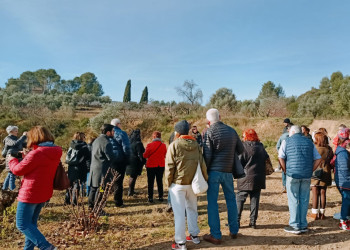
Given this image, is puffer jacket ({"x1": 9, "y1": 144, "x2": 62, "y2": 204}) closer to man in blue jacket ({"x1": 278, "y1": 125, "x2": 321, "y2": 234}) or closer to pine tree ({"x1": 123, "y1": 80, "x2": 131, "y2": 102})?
man in blue jacket ({"x1": 278, "y1": 125, "x2": 321, "y2": 234})

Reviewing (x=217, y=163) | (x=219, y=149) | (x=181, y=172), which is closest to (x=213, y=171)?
(x=217, y=163)

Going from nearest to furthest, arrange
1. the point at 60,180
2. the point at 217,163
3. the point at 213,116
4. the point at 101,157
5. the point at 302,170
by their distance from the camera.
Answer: the point at 60,180 → the point at 217,163 → the point at 213,116 → the point at 302,170 → the point at 101,157

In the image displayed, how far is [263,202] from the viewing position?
7219 millimetres

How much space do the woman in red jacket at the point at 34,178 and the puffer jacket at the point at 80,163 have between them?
2773mm

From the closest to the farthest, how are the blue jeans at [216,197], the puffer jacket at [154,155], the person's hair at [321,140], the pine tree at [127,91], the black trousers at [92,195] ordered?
1. the blue jeans at [216,197]
2. the person's hair at [321,140]
3. the black trousers at [92,195]
4. the puffer jacket at [154,155]
5. the pine tree at [127,91]

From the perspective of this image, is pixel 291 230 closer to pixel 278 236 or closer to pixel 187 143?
pixel 278 236

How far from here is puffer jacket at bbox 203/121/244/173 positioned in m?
4.16

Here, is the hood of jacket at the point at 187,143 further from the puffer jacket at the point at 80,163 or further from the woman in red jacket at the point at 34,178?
the puffer jacket at the point at 80,163

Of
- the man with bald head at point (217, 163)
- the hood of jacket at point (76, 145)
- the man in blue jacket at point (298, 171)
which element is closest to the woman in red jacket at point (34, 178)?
the man with bald head at point (217, 163)

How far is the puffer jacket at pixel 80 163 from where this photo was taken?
638 cm

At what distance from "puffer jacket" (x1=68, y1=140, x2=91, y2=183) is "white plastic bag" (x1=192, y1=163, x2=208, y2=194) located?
3.58 m

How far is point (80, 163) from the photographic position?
21.3ft

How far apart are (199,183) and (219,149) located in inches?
26.0

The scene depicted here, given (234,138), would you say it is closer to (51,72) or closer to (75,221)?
(75,221)
